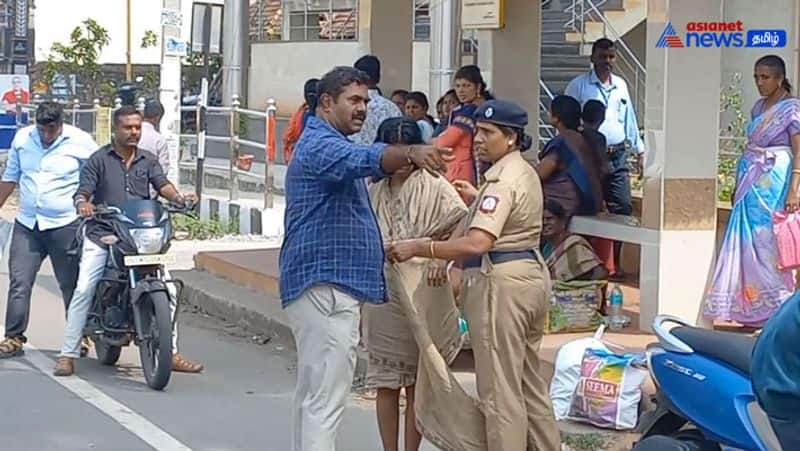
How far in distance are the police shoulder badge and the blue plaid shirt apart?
1.81 feet

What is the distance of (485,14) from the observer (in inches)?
449

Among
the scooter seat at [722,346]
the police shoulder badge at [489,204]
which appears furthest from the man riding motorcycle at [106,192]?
the scooter seat at [722,346]

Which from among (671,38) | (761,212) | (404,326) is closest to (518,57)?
(671,38)

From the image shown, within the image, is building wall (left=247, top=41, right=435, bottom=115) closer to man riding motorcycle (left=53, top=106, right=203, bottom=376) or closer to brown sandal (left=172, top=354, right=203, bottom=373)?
man riding motorcycle (left=53, top=106, right=203, bottom=376)

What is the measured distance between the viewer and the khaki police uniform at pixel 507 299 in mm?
6152

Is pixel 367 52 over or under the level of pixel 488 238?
over

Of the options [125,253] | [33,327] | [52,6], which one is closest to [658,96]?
[125,253]

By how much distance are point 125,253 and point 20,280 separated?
1251 mm

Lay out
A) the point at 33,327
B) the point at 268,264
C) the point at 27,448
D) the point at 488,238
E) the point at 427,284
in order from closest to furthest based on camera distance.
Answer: the point at 488,238, the point at 427,284, the point at 27,448, the point at 33,327, the point at 268,264

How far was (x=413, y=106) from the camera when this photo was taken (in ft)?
36.9

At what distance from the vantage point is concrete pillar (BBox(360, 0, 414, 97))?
512 inches

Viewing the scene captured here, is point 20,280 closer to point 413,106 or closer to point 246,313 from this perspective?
point 246,313

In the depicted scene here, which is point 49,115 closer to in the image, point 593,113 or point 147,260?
point 147,260

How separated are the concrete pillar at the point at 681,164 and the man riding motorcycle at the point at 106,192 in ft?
10.6
